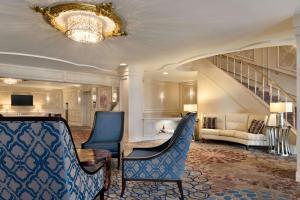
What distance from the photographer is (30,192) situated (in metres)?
1.64

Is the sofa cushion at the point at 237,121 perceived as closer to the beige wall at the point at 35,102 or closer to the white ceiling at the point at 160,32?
the white ceiling at the point at 160,32

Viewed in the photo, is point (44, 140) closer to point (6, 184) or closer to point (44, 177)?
point (44, 177)

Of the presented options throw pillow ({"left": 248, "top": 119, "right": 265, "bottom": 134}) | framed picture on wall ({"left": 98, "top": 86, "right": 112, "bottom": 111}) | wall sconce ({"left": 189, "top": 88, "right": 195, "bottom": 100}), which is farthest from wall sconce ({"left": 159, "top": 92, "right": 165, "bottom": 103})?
throw pillow ({"left": 248, "top": 119, "right": 265, "bottom": 134})

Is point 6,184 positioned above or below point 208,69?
below

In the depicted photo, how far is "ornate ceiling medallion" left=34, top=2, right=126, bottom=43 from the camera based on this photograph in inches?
111

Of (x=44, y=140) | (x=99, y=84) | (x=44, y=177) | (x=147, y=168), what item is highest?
(x=99, y=84)

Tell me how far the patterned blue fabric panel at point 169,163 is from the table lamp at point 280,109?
341 cm

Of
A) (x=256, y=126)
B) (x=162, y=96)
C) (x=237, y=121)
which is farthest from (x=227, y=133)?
(x=162, y=96)

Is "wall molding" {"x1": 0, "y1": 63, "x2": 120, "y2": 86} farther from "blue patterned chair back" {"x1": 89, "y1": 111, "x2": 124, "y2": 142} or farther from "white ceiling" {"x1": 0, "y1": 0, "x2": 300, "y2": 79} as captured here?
"blue patterned chair back" {"x1": 89, "y1": 111, "x2": 124, "y2": 142}

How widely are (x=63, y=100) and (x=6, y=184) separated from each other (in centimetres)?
1315

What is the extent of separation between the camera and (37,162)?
156 cm

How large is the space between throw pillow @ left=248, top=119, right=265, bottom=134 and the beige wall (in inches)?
452

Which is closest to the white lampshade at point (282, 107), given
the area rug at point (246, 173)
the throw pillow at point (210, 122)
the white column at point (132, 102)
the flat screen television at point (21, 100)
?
the area rug at point (246, 173)

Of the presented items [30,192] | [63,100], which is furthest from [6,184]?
[63,100]
